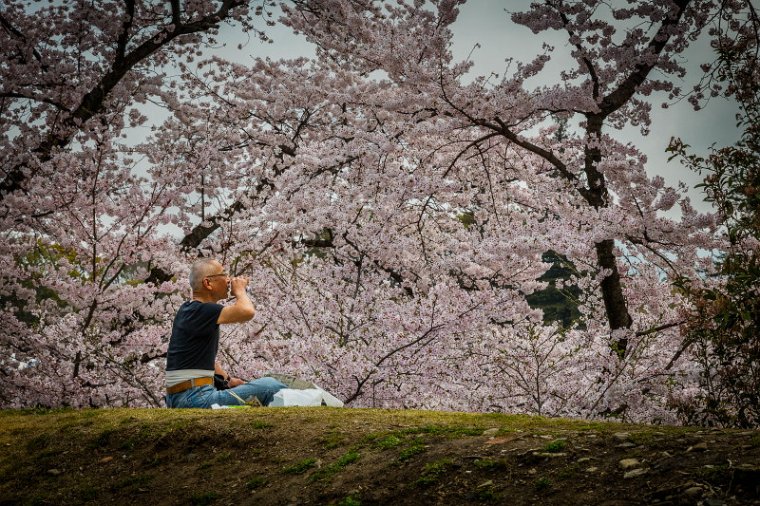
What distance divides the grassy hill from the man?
1.38 ft

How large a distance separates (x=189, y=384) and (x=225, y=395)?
0.39 m

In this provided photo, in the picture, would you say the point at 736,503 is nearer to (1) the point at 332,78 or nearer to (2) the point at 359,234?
(2) the point at 359,234

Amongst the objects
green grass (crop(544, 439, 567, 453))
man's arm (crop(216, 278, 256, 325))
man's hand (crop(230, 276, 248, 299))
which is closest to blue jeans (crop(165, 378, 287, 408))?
man's arm (crop(216, 278, 256, 325))

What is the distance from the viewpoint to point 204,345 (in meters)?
5.09

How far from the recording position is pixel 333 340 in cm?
810

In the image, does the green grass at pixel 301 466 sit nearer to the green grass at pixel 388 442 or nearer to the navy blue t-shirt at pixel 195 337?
the green grass at pixel 388 442

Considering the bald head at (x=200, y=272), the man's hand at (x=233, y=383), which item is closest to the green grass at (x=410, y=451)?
the bald head at (x=200, y=272)

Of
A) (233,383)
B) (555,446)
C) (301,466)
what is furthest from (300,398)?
(555,446)

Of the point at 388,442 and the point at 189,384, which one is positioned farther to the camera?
the point at 189,384

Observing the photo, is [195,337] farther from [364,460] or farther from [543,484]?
[543,484]

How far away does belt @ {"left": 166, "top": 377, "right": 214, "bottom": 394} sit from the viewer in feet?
17.0

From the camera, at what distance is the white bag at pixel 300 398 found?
5168mm

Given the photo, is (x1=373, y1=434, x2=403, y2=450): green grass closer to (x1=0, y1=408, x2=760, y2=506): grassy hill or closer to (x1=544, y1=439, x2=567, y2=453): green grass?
(x1=0, y1=408, x2=760, y2=506): grassy hill

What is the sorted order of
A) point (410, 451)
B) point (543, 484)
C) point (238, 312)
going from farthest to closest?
point (238, 312) → point (410, 451) → point (543, 484)
